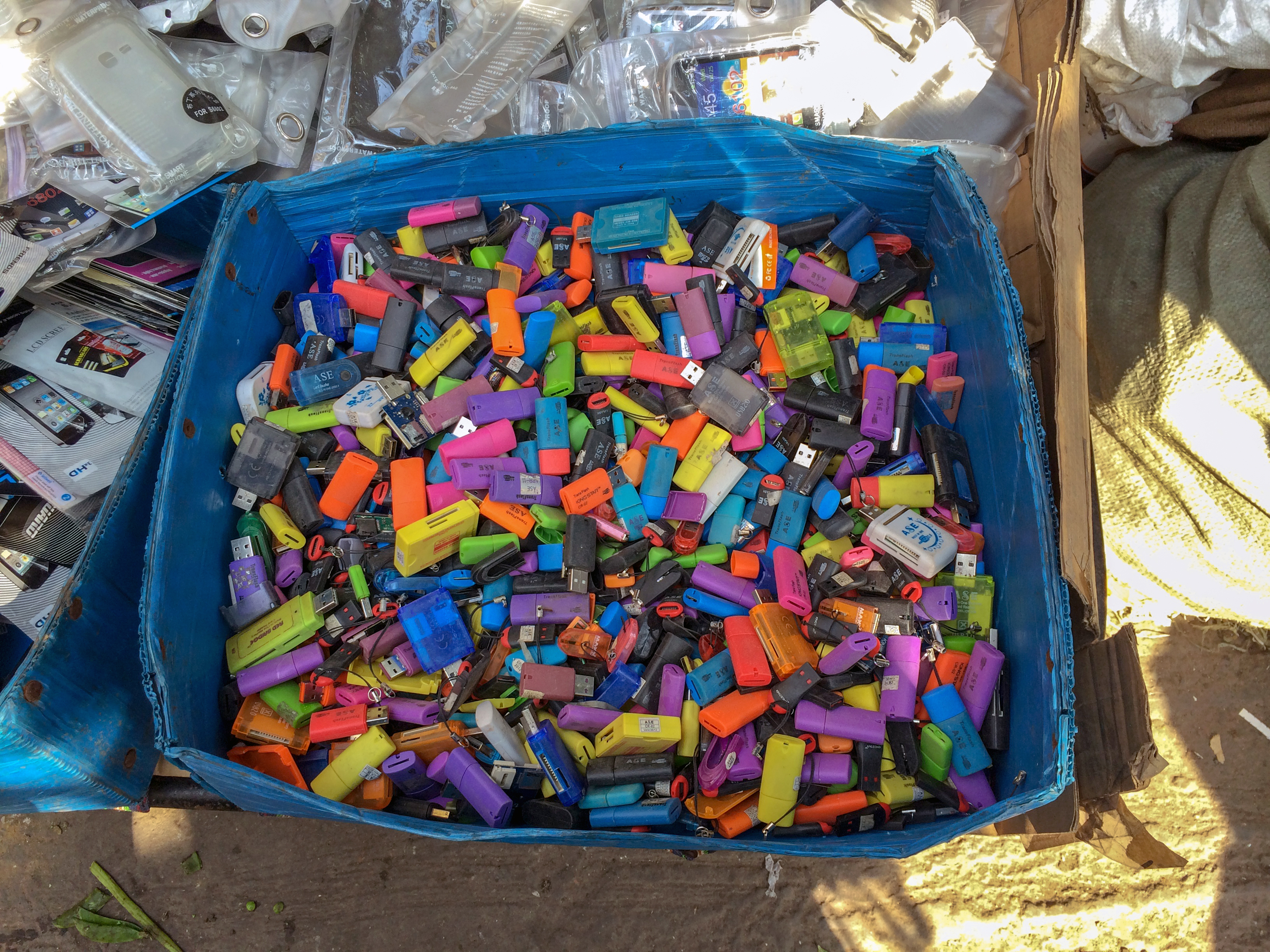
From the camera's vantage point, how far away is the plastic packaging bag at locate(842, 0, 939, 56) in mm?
2832

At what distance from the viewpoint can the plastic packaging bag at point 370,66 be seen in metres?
2.91

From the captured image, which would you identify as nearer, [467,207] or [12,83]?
[12,83]

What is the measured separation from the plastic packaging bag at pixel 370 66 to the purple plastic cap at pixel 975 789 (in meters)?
2.61

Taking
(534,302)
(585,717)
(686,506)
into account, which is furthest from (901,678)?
(534,302)

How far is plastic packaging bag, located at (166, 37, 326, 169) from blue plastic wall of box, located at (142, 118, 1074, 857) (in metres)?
0.33

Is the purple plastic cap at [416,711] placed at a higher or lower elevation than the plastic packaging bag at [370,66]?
lower

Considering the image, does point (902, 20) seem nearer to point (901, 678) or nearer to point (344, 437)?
point (901, 678)

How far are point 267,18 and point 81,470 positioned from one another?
153 cm

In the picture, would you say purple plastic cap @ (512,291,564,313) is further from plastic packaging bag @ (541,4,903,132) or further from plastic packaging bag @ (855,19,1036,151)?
plastic packaging bag @ (855,19,1036,151)

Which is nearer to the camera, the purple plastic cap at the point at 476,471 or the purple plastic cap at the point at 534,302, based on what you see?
the purple plastic cap at the point at 476,471

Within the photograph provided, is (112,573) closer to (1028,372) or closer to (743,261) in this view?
(743,261)

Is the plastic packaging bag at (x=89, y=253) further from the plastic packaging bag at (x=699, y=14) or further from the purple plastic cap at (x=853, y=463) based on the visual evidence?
the purple plastic cap at (x=853, y=463)

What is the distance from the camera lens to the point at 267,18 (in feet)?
8.80

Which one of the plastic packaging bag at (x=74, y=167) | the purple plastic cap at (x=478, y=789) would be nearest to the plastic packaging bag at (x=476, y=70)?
the plastic packaging bag at (x=74, y=167)
